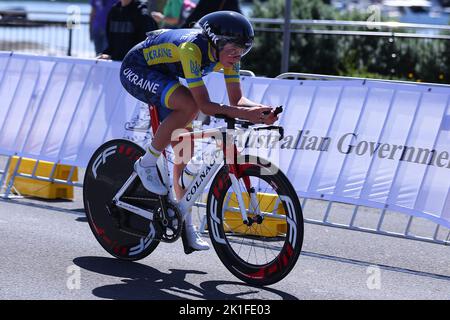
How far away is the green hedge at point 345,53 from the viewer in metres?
15.5

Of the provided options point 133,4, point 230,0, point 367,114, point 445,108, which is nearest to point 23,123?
point 133,4

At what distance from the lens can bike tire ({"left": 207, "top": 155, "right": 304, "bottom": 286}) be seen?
657cm

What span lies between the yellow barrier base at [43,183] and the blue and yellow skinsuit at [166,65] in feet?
10.4

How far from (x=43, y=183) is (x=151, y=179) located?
11.2 ft

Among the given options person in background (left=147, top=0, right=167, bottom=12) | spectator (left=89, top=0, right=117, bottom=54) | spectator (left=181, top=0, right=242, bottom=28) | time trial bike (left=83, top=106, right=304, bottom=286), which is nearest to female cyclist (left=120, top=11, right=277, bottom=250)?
time trial bike (left=83, top=106, right=304, bottom=286)

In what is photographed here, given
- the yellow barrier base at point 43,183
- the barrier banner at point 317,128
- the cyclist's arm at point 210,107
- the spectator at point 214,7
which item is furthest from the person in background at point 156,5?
the cyclist's arm at point 210,107

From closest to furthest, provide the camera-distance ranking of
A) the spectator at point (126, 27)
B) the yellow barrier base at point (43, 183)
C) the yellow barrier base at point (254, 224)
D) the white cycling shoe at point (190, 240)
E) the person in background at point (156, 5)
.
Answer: the yellow barrier base at point (254, 224) < the white cycling shoe at point (190, 240) < the yellow barrier base at point (43, 183) < the spectator at point (126, 27) < the person in background at point (156, 5)

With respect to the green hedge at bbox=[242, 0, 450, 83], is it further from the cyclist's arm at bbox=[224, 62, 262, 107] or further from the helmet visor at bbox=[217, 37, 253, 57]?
the helmet visor at bbox=[217, 37, 253, 57]

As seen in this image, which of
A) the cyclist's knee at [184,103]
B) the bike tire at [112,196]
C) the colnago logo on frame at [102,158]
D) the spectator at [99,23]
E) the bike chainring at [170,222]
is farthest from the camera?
the spectator at [99,23]

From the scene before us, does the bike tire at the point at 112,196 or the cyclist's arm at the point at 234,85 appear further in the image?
the bike tire at the point at 112,196

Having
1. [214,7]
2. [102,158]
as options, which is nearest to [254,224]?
[102,158]

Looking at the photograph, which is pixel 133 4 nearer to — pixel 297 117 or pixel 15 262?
pixel 297 117

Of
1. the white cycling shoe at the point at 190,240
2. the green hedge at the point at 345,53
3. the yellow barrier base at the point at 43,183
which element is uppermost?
the green hedge at the point at 345,53

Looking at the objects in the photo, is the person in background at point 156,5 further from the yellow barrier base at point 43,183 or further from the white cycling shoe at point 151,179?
the white cycling shoe at point 151,179
